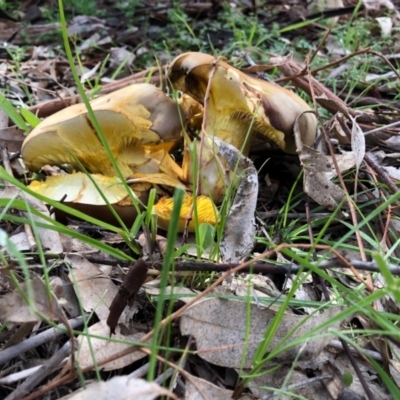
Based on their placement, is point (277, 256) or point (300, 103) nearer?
point (277, 256)

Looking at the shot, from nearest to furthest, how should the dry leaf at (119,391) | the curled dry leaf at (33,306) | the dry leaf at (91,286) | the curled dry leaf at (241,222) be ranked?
the dry leaf at (119,391)
the curled dry leaf at (33,306)
the dry leaf at (91,286)
the curled dry leaf at (241,222)

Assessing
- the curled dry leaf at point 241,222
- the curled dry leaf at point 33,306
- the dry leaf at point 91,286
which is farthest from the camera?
the curled dry leaf at point 241,222

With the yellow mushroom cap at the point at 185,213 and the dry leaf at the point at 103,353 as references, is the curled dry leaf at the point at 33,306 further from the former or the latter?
the yellow mushroom cap at the point at 185,213

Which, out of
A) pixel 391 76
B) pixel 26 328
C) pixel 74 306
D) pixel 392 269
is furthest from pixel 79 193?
pixel 391 76

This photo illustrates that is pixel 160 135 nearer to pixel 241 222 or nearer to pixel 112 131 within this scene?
pixel 112 131

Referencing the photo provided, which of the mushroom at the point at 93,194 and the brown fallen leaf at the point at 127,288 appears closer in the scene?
the brown fallen leaf at the point at 127,288

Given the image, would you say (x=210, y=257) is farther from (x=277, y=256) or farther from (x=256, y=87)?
(x=256, y=87)

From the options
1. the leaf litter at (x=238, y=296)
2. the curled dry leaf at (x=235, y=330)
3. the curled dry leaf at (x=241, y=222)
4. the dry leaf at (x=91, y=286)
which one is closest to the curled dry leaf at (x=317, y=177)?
the leaf litter at (x=238, y=296)

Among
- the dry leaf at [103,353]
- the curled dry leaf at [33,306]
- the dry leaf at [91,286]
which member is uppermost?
the curled dry leaf at [33,306]
